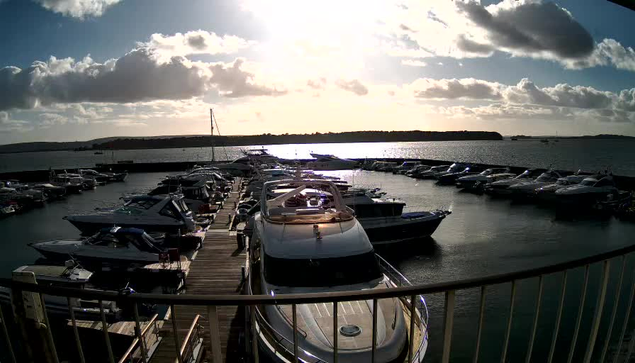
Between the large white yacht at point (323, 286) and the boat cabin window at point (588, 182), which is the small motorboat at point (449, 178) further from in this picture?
the large white yacht at point (323, 286)

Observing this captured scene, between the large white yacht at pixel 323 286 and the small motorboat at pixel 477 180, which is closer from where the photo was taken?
the large white yacht at pixel 323 286

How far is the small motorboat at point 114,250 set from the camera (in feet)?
52.5

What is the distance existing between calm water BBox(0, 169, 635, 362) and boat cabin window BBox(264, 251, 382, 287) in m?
5.62

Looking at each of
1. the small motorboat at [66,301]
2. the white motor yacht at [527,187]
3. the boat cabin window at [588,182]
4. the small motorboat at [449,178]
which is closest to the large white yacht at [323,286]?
the small motorboat at [66,301]

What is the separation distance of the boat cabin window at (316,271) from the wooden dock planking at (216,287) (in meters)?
2.80

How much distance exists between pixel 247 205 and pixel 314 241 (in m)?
19.2

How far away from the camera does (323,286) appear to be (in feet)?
25.1

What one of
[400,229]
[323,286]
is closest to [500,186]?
[400,229]

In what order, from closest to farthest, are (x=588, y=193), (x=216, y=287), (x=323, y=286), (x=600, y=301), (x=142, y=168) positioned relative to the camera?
1. (x=600, y=301)
2. (x=323, y=286)
3. (x=216, y=287)
4. (x=588, y=193)
5. (x=142, y=168)

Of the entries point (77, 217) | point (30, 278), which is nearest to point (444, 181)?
point (77, 217)

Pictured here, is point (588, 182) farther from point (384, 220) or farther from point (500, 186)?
point (384, 220)

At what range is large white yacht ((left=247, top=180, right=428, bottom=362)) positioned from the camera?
6.14 metres

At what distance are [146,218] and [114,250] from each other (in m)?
5.42

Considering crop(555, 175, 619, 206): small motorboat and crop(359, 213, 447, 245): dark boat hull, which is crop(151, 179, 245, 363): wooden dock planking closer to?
crop(359, 213, 447, 245): dark boat hull
